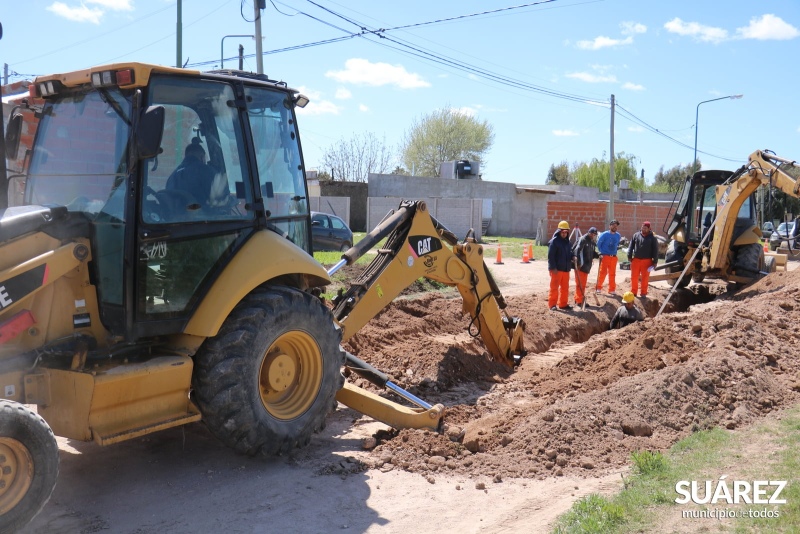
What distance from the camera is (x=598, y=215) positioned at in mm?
32812

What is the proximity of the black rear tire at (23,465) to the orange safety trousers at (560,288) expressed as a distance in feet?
36.6

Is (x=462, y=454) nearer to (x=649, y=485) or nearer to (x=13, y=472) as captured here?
(x=649, y=485)

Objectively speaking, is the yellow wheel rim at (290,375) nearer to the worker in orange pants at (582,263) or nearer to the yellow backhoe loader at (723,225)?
the worker in orange pants at (582,263)

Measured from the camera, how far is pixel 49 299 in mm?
4723

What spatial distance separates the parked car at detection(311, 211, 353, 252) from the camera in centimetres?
2275

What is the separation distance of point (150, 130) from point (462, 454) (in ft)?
11.3

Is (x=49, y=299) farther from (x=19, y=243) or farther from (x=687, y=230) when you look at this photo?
(x=687, y=230)

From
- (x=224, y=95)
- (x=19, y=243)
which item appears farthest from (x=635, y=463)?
(x=19, y=243)

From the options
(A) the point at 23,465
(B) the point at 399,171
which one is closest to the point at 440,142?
(B) the point at 399,171

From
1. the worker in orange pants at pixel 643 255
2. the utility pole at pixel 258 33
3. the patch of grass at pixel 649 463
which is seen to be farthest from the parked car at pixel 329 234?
the patch of grass at pixel 649 463

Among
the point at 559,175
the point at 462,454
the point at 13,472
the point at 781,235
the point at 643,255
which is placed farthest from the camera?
the point at 559,175

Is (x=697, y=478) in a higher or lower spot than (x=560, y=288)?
lower

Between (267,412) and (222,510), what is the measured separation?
807mm

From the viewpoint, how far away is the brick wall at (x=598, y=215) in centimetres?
3134
